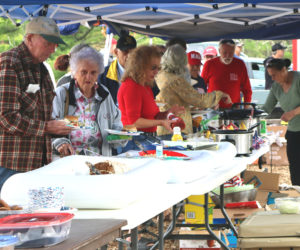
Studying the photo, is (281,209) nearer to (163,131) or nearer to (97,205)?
(97,205)

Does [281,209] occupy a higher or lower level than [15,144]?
lower

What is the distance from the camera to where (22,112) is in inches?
128

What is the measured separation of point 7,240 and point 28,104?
84.3 inches

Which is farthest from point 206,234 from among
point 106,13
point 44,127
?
point 106,13

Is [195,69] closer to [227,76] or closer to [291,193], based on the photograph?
[227,76]

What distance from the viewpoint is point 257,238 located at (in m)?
2.57

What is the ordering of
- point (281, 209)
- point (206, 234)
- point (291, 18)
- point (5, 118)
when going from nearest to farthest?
point (281, 209)
point (5, 118)
point (206, 234)
point (291, 18)

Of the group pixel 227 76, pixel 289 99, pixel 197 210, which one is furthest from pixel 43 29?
pixel 227 76

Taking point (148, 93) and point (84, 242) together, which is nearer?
point (84, 242)

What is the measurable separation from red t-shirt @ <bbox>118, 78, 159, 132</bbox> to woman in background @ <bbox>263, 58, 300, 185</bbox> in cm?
226

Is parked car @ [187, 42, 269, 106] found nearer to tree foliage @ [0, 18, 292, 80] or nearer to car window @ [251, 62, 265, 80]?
car window @ [251, 62, 265, 80]

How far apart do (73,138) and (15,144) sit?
337 millimetres

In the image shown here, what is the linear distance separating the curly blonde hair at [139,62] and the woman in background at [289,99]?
2.21 meters

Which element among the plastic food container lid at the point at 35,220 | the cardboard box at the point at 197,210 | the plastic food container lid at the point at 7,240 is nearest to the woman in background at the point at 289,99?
the cardboard box at the point at 197,210
